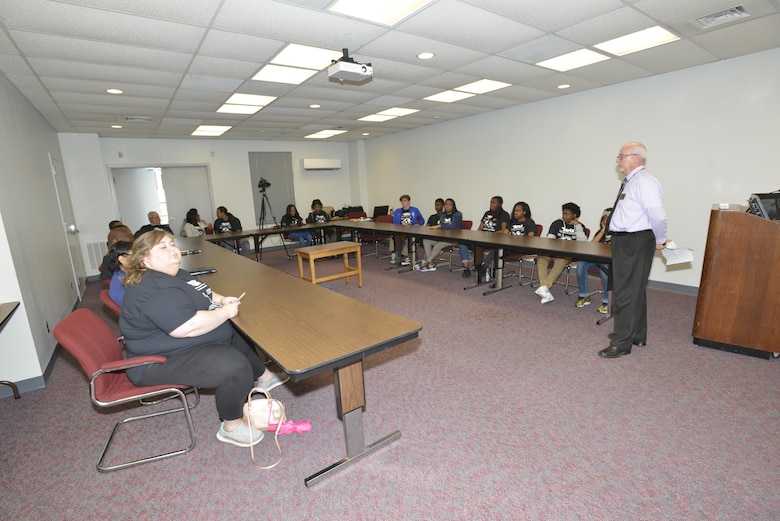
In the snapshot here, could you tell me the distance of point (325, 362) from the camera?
1521 mm

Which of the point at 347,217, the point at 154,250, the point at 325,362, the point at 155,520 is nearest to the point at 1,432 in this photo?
the point at 155,520

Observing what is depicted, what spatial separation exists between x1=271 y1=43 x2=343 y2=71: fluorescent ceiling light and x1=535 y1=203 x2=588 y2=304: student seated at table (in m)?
3.21

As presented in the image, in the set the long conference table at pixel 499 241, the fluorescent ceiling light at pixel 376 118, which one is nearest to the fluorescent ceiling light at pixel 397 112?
the fluorescent ceiling light at pixel 376 118

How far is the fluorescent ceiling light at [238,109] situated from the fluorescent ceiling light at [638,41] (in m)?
4.25

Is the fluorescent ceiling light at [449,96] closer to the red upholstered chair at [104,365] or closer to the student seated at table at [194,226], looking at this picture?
the red upholstered chair at [104,365]

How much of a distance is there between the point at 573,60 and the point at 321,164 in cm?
658

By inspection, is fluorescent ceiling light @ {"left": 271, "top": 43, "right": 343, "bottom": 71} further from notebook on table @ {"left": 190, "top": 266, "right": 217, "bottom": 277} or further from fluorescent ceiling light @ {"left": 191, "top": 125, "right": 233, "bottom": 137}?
fluorescent ceiling light @ {"left": 191, "top": 125, "right": 233, "bottom": 137}

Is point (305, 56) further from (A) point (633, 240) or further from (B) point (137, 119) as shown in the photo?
(B) point (137, 119)

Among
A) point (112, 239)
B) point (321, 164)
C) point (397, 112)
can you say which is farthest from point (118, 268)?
point (321, 164)

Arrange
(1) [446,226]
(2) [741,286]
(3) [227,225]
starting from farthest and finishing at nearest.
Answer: (3) [227,225], (1) [446,226], (2) [741,286]

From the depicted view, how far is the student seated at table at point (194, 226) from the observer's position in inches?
274

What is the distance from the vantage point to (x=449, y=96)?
5.14 metres

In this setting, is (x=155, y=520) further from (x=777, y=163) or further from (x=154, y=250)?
(x=777, y=163)

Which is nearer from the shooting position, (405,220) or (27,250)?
(27,250)
